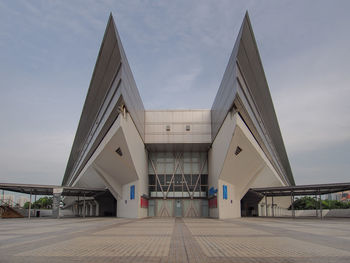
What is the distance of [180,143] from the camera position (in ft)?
123

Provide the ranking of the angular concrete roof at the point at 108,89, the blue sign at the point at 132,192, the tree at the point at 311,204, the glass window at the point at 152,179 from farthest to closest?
the tree at the point at 311,204
the glass window at the point at 152,179
the blue sign at the point at 132,192
the angular concrete roof at the point at 108,89

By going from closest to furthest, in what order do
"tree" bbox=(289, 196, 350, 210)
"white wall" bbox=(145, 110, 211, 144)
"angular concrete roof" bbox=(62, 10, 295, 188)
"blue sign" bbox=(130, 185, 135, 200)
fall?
"angular concrete roof" bbox=(62, 10, 295, 188), "blue sign" bbox=(130, 185, 135, 200), "white wall" bbox=(145, 110, 211, 144), "tree" bbox=(289, 196, 350, 210)

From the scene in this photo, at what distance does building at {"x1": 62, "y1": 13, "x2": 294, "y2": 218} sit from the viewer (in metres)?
25.0

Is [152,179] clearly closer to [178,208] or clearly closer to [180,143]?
[178,208]

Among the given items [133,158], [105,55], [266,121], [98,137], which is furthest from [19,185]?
[266,121]

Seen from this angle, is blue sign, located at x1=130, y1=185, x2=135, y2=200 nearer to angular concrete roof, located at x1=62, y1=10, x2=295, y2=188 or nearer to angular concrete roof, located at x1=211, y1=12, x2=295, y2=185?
angular concrete roof, located at x1=62, y1=10, x2=295, y2=188

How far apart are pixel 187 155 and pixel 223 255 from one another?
33628mm

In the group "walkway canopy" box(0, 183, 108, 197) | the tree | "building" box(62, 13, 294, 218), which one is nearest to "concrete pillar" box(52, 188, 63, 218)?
"walkway canopy" box(0, 183, 108, 197)

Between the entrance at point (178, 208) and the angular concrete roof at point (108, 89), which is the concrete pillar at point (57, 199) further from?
the entrance at point (178, 208)

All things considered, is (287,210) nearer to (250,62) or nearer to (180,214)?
(180,214)

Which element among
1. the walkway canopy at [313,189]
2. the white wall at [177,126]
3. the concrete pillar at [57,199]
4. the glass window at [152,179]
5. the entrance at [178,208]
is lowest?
the entrance at [178,208]

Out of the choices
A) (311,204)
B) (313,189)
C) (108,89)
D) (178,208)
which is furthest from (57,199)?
(311,204)

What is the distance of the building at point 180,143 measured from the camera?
25031mm

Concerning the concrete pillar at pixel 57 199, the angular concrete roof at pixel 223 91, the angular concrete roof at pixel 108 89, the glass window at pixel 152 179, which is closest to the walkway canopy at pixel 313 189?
the angular concrete roof at pixel 223 91
